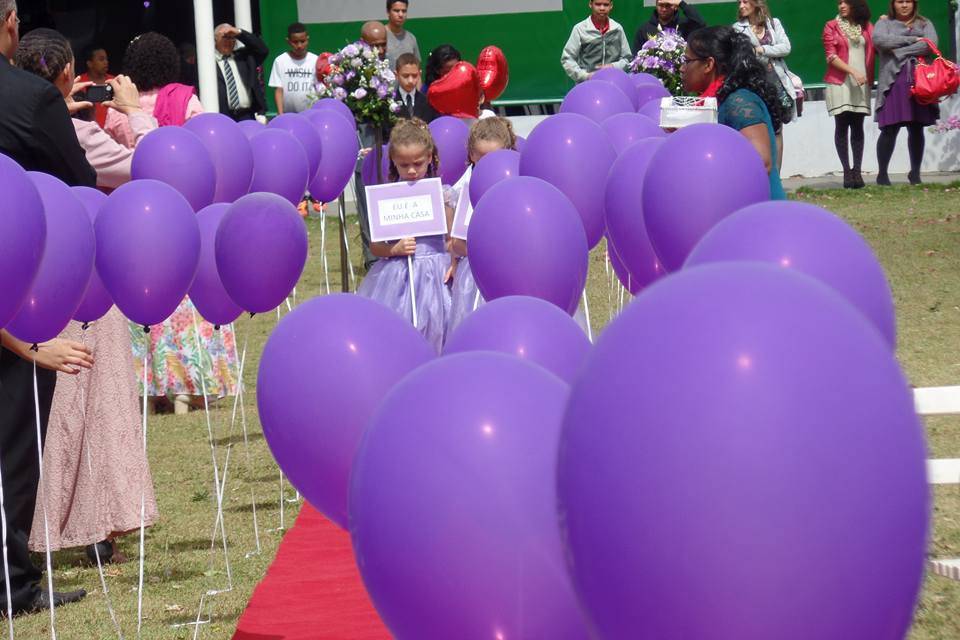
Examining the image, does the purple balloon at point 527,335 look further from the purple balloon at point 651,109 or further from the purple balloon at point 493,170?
the purple balloon at point 651,109

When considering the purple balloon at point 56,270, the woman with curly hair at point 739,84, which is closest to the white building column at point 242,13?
the woman with curly hair at point 739,84

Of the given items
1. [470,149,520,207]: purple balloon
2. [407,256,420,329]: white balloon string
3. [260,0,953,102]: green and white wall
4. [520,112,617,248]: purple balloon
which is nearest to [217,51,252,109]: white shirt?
[260,0,953,102]: green and white wall

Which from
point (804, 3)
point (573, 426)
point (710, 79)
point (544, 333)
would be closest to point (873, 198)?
point (804, 3)

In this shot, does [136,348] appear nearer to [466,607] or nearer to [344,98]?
[344,98]

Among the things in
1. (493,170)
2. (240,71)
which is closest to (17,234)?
(493,170)

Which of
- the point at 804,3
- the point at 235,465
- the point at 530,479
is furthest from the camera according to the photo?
the point at 804,3

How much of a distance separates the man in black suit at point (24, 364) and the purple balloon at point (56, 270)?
52cm

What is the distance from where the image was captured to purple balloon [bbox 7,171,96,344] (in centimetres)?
398

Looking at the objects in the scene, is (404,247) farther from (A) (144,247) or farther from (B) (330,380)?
(B) (330,380)

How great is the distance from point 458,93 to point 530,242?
6700 mm

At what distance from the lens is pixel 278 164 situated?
7379 millimetres

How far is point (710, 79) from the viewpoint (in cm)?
562

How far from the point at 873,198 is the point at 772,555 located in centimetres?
1394

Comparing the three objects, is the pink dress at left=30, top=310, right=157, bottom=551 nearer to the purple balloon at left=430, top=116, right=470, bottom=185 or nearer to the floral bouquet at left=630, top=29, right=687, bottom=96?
the purple balloon at left=430, top=116, right=470, bottom=185
